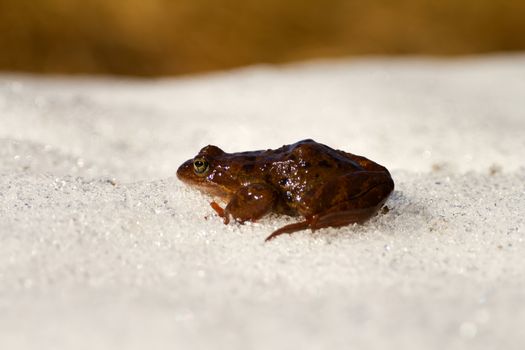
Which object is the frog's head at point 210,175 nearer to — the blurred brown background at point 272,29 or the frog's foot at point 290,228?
the frog's foot at point 290,228

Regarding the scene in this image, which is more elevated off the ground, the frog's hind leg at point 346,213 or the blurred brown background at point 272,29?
the blurred brown background at point 272,29

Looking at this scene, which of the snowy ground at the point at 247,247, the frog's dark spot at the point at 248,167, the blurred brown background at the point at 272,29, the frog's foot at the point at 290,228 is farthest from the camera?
the blurred brown background at the point at 272,29

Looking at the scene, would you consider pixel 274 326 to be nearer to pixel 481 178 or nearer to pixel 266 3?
pixel 481 178

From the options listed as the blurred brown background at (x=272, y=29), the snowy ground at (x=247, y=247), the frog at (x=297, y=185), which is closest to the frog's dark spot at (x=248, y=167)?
the frog at (x=297, y=185)

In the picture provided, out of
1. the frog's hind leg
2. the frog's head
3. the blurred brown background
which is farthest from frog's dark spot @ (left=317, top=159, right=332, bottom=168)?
the blurred brown background

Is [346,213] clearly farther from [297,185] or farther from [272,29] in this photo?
[272,29]

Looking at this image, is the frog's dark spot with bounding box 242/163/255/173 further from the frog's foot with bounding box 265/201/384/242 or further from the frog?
the frog's foot with bounding box 265/201/384/242

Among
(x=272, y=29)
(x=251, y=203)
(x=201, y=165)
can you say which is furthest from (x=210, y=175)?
(x=272, y=29)
